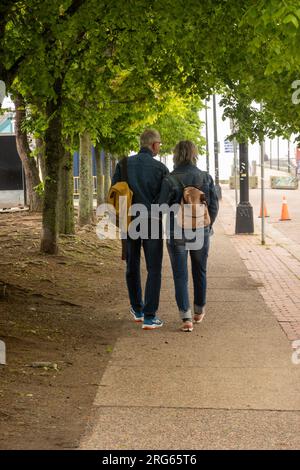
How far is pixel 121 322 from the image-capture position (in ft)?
32.9

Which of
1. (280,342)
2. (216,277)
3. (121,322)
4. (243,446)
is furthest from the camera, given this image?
(216,277)

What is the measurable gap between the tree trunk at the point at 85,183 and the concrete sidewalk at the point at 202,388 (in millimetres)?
12621

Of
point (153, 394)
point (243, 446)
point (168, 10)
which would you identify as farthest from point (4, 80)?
point (243, 446)

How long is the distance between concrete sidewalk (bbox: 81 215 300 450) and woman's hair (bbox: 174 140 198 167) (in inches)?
65.0

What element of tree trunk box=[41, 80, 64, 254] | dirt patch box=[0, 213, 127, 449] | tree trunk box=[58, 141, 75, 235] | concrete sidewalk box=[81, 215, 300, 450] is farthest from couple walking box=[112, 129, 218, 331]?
tree trunk box=[58, 141, 75, 235]

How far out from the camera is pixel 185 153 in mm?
9297

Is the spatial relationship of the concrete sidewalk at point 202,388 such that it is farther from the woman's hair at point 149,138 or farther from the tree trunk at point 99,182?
the tree trunk at point 99,182

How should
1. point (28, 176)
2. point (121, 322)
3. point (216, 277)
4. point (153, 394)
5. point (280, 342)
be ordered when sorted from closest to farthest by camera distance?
point (153, 394) → point (280, 342) → point (121, 322) → point (216, 277) → point (28, 176)

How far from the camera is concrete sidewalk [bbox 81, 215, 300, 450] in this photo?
5.72m

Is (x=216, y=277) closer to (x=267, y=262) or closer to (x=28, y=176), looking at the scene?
(x=267, y=262)

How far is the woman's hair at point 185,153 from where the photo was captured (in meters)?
9.30

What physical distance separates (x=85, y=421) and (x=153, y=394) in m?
0.81

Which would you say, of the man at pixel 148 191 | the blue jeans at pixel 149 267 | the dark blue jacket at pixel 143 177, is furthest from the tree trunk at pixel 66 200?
the dark blue jacket at pixel 143 177

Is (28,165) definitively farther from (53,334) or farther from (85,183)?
(53,334)
